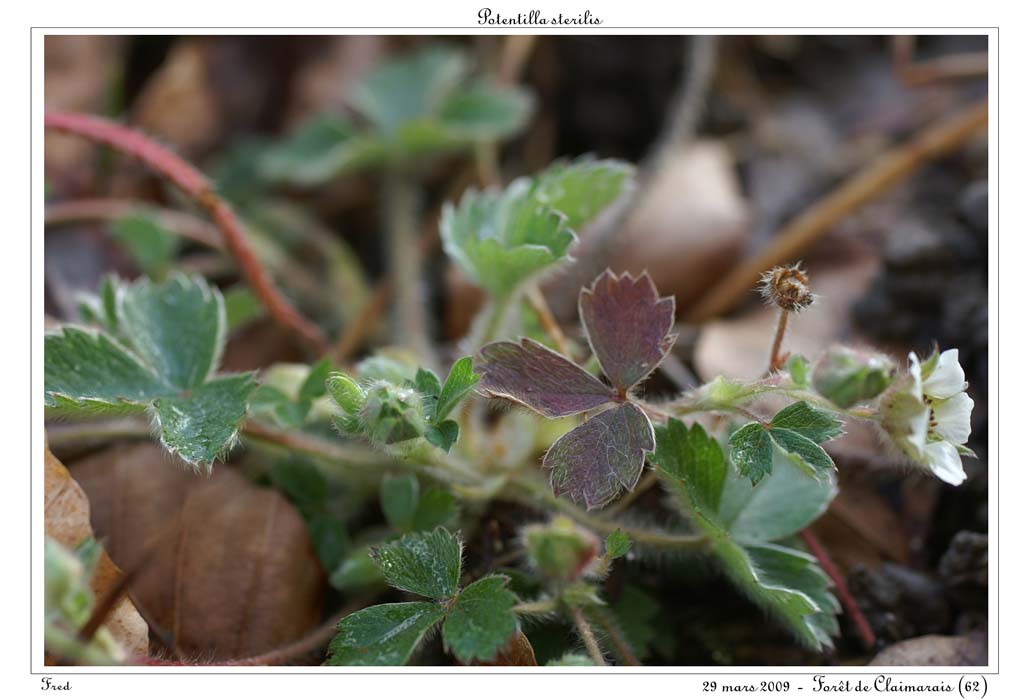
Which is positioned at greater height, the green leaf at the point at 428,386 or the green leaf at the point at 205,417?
the green leaf at the point at 428,386

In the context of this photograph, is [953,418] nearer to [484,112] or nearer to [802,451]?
[802,451]

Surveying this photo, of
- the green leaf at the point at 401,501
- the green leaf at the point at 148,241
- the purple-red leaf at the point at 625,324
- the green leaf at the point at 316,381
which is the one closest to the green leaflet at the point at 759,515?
the purple-red leaf at the point at 625,324

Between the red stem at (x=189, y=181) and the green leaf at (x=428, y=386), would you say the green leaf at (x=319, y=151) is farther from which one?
the green leaf at (x=428, y=386)

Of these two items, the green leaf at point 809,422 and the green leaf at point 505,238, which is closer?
the green leaf at point 809,422

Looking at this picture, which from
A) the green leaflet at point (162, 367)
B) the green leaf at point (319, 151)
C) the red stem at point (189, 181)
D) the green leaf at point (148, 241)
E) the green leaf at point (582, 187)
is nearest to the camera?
the green leaflet at point (162, 367)

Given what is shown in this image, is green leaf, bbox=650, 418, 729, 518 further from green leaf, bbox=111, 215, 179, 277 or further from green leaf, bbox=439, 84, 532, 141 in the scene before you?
green leaf, bbox=111, 215, 179, 277

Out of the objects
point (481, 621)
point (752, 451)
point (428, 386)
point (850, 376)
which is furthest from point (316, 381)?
point (850, 376)

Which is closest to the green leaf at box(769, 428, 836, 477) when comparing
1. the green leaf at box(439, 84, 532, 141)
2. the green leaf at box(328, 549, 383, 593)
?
the green leaf at box(328, 549, 383, 593)
